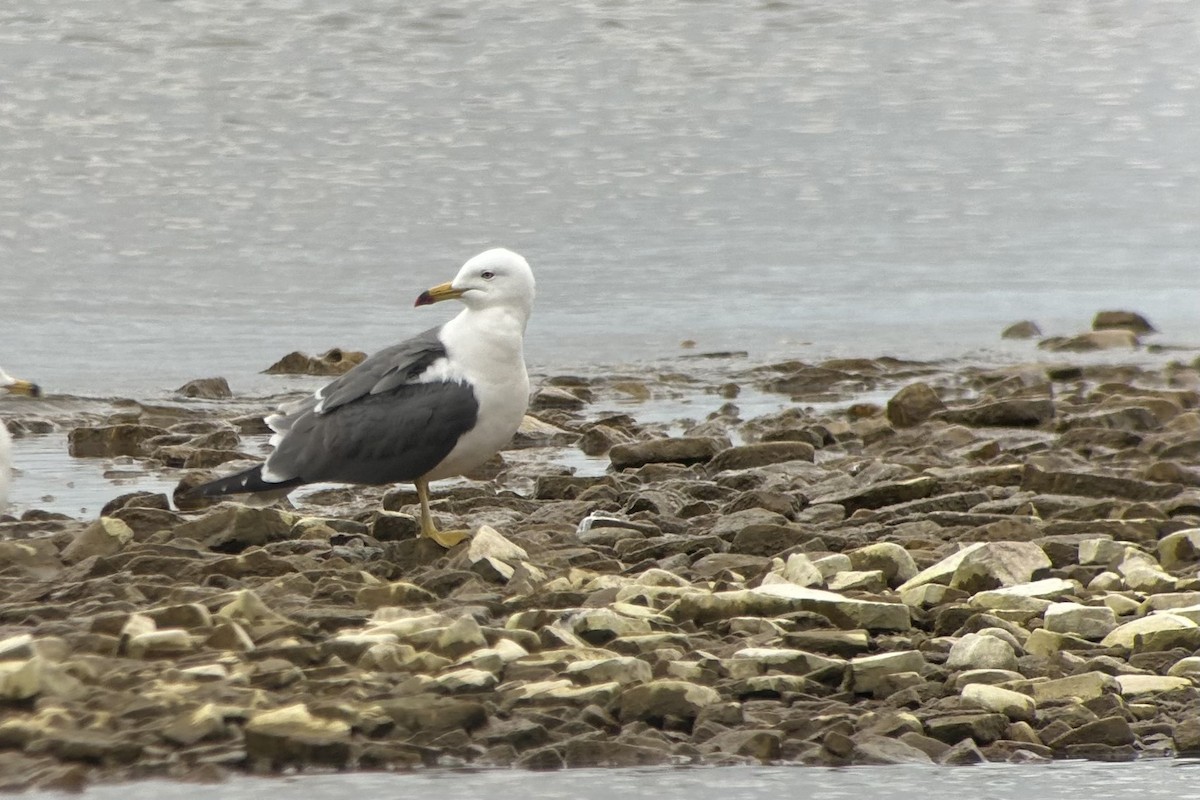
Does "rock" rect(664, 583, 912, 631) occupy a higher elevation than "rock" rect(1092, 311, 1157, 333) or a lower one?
lower

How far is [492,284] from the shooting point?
7.80 meters

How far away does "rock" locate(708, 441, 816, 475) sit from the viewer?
9078 millimetres

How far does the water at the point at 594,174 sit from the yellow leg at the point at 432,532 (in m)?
4.67

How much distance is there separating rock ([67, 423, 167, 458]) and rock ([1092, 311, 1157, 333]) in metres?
6.45

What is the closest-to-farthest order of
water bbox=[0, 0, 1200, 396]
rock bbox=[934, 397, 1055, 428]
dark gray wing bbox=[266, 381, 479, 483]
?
dark gray wing bbox=[266, 381, 479, 483] → rock bbox=[934, 397, 1055, 428] → water bbox=[0, 0, 1200, 396]

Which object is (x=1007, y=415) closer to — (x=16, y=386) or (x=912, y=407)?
(x=912, y=407)

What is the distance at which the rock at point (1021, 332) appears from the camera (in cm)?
1377

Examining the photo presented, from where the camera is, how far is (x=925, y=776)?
5445 millimetres

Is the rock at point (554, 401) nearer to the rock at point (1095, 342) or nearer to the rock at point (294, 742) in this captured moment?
the rock at point (1095, 342)

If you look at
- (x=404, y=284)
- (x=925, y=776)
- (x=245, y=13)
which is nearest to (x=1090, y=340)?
(x=404, y=284)

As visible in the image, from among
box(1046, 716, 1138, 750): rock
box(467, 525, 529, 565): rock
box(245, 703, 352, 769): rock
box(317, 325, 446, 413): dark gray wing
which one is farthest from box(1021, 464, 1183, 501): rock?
box(245, 703, 352, 769): rock

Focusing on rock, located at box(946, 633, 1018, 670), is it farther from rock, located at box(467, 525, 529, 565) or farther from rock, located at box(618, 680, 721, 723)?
rock, located at box(467, 525, 529, 565)

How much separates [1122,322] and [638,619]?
8176 mm

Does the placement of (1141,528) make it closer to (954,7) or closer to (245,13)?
(245,13)
